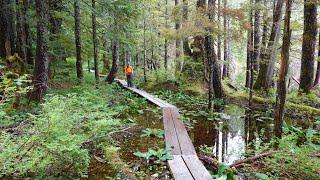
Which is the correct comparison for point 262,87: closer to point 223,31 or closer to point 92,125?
point 223,31

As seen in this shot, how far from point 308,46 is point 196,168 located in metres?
9.68

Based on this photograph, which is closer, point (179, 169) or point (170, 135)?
point (179, 169)

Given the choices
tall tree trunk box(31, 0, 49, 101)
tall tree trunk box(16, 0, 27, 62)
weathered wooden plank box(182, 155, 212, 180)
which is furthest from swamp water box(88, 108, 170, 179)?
tall tree trunk box(16, 0, 27, 62)

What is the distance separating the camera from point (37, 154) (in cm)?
459

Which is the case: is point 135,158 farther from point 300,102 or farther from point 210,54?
point 300,102

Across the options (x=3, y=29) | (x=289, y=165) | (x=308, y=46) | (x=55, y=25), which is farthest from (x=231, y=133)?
(x=3, y=29)

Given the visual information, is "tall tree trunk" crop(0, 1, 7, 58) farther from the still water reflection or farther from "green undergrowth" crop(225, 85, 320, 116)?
"green undergrowth" crop(225, 85, 320, 116)

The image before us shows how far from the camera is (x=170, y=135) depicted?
27.8 ft

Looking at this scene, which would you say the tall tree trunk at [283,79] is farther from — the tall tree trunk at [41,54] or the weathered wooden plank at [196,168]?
the tall tree trunk at [41,54]

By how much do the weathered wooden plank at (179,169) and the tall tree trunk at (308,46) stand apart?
362 inches

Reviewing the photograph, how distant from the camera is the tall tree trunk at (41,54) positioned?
34.1ft

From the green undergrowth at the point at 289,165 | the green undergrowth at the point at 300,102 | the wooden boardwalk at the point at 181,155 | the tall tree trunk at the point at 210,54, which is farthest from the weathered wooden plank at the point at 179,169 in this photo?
the green undergrowth at the point at 300,102

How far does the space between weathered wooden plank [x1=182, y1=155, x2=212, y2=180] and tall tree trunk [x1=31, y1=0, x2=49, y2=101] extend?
6.13 m

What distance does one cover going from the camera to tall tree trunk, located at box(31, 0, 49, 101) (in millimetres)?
10383
